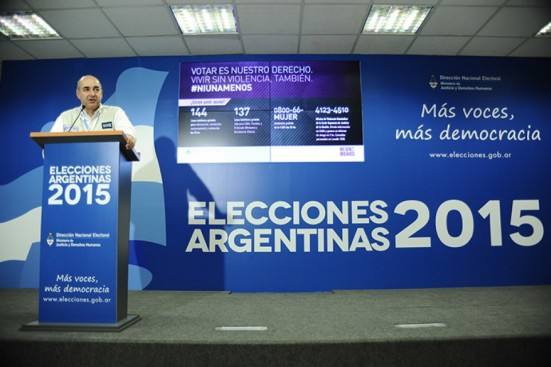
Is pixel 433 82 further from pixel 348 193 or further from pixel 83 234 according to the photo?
pixel 83 234

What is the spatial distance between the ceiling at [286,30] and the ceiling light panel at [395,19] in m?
0.08

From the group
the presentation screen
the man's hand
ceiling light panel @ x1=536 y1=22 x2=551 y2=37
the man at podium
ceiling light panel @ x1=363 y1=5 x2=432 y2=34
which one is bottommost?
the man's hand

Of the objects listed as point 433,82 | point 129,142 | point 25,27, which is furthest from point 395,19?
point 25,27

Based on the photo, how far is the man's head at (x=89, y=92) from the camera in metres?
2.46

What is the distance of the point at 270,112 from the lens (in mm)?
4156

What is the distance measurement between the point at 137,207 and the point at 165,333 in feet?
7.77

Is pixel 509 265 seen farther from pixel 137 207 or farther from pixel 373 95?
pixel 137 207

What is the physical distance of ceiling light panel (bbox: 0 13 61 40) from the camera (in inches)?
144

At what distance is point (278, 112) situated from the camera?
4152 millimetres

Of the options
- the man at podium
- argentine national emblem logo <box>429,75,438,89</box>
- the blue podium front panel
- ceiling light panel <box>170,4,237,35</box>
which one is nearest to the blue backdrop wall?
argentine national emblem logo <box>429,75,438,89</box>

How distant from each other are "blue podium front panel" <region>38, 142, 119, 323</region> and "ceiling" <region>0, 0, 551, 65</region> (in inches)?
82.3

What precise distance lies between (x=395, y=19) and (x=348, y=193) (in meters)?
1.94

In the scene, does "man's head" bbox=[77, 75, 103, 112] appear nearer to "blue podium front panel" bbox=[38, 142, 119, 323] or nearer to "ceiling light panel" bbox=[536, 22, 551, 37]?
"blue podium front panel" bbox=[38, 142, 119, 323]

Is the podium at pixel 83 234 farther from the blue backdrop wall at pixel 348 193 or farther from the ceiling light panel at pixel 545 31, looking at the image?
the ceiling light panel at pixel 545 31
